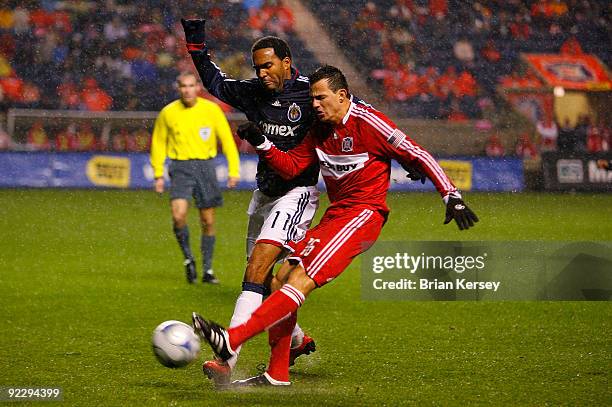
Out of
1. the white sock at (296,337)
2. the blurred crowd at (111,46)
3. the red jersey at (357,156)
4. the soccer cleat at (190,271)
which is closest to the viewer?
the red jersey at (357,156)

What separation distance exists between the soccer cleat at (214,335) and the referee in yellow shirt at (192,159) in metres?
4.80

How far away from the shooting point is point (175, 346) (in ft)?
18.6

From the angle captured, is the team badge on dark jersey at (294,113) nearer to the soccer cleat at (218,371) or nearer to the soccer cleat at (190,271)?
the soccer cleat at (218,371)

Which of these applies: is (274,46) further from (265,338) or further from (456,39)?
(456,39)

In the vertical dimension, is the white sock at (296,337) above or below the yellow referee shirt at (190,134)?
below

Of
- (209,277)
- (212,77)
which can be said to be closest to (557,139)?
(209,277)

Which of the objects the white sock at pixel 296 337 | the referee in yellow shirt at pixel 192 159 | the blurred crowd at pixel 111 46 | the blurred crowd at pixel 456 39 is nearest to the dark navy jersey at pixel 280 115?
the white sock at pixel 296 337

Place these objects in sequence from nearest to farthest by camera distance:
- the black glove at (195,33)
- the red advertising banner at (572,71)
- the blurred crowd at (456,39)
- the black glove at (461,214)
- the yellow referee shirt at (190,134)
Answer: the black glove at (461,214) → the black glove at (195,33) → the yellow referee shirt at (190,134) → the blurred crowd at (456,39) → the red advertising banner at (572,71)

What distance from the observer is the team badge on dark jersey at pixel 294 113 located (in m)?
6.62

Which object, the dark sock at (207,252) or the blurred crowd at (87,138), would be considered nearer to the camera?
the dark sock at (207,252)

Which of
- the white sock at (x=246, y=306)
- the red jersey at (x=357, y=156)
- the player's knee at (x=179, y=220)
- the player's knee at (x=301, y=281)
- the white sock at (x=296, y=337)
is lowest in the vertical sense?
the white sock at (x=296, y=337)

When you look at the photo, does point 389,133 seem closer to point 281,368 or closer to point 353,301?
point 281,368

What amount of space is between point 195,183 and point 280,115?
4.13 m

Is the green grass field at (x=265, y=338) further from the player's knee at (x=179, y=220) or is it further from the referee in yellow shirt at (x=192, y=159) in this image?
the player's knee at (x=179, y=220)
